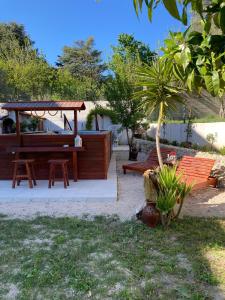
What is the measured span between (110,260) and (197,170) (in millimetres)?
4610

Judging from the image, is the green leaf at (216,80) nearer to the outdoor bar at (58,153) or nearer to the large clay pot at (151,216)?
the large clay pot at (151,216)

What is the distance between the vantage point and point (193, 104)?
16.2 meters

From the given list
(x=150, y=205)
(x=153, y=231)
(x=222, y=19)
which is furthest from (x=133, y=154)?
(x=222, y=19)

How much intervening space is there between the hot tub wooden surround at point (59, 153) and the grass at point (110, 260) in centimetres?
328

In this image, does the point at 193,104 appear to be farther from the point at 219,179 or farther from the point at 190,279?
the point at 190,279

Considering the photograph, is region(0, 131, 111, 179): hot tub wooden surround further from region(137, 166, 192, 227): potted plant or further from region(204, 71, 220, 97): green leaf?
region(204, 71, 220, 97): green leaf

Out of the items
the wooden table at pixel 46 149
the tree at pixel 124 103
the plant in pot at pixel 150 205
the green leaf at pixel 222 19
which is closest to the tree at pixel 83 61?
the tree at pixel 124 103

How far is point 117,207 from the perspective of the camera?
19.9 feet

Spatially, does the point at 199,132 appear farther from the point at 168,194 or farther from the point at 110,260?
the point at 110,260

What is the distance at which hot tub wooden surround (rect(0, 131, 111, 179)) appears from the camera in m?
8.15

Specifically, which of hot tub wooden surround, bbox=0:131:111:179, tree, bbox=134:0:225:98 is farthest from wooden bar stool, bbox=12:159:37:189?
tree, bbox=134:0:225:98

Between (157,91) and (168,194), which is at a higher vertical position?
(157,91)

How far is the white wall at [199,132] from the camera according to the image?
37.5ft

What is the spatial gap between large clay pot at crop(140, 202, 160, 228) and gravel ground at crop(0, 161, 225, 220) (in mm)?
373
